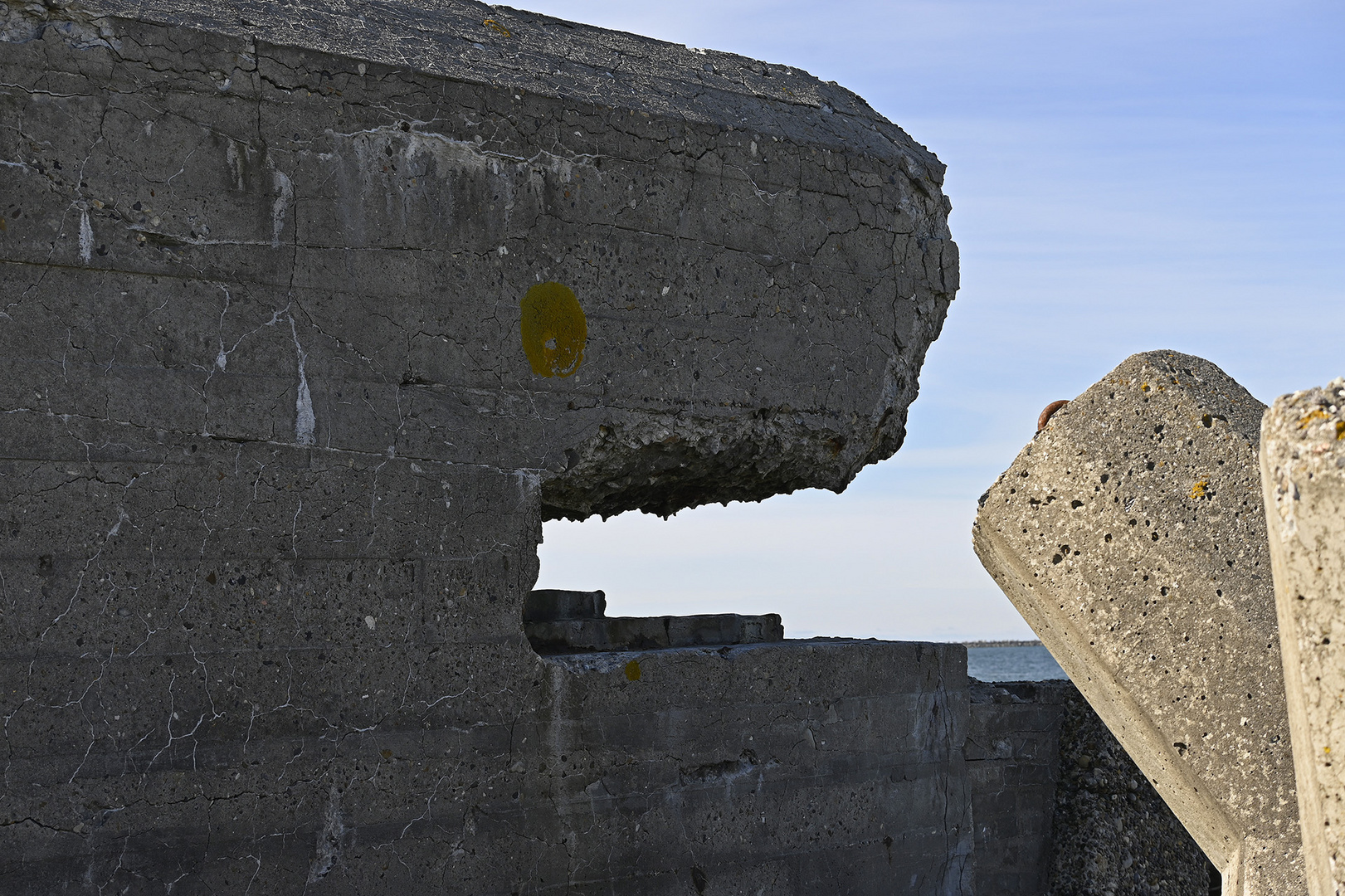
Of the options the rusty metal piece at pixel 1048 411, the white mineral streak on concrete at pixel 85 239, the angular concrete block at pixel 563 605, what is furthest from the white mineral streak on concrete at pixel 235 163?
the rusty metal piece at pixel 1048 411

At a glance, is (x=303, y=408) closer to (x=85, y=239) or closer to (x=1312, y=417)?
(x=85, y=239)

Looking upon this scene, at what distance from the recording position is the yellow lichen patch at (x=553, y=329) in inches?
134

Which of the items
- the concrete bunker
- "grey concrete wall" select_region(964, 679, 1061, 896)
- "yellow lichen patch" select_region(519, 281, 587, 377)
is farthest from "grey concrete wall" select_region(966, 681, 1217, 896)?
"yellow lichen patch" select_region(519, 281, 587, 377)

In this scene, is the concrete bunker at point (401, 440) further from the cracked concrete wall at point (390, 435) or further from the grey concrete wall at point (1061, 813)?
the grey concrete wall at point (1061, 813)

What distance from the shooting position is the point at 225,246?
3.09 metres

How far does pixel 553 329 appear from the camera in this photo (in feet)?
11.3

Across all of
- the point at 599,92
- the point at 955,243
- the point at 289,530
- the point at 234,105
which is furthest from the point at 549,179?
the point at 955,243

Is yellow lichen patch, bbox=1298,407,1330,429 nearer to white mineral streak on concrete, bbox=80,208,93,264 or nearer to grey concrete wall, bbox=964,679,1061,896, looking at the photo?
white mineral streak on concrete, bbox=80,208,93,264

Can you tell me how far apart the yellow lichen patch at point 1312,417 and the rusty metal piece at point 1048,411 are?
134 cm

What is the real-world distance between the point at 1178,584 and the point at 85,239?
294 centimetres

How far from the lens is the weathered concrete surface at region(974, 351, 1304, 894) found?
2.75 meters

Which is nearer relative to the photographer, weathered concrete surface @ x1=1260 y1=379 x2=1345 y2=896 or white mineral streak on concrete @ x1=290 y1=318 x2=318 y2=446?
weathered concrete surface @ x1=1260 y1=379 x2=1345 y2=896

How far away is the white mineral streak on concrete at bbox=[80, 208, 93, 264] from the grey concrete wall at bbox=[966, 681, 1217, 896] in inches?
138

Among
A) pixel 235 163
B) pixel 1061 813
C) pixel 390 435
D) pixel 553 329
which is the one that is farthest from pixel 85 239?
pixel 1061 813
